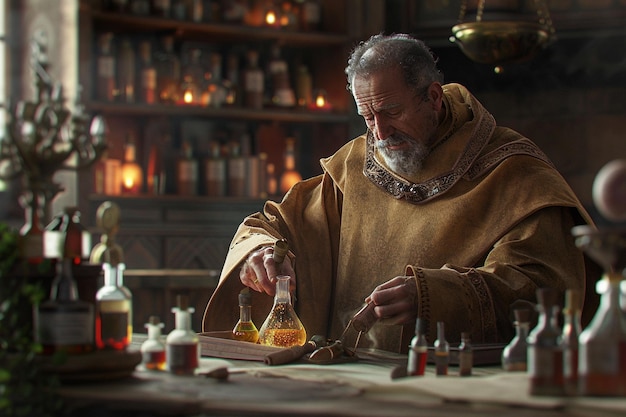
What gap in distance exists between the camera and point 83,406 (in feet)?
6.35

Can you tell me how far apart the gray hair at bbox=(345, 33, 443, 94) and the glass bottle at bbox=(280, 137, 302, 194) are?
2781mm

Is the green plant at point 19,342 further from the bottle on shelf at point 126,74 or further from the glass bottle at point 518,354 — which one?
the bottle on shelf at point 126,74

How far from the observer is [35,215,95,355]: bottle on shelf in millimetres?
2070

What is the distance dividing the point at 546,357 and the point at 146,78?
177 inches

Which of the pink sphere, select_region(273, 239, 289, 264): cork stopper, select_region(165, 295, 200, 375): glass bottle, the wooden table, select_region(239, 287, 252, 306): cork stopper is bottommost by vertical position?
the wooden table

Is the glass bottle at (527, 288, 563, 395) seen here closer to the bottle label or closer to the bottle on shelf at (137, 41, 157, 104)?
the bottle label

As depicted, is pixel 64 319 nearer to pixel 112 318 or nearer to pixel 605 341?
pixel 112 318

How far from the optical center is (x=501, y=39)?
4844 mm

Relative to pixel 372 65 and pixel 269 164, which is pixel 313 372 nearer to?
pixel 372 65

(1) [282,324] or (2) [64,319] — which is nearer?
(2) [64,319]

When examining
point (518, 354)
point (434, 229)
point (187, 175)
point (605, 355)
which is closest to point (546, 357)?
point (605, 355)

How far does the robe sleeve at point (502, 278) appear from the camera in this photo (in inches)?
112

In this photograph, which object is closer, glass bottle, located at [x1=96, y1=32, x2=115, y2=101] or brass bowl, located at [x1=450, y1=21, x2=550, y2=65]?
brass bowl, located at [x1=450, y1=21, x2=550, y2=65]

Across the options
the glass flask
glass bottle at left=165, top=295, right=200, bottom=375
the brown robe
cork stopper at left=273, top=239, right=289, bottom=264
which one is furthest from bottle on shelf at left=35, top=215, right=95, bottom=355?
the brown robe
